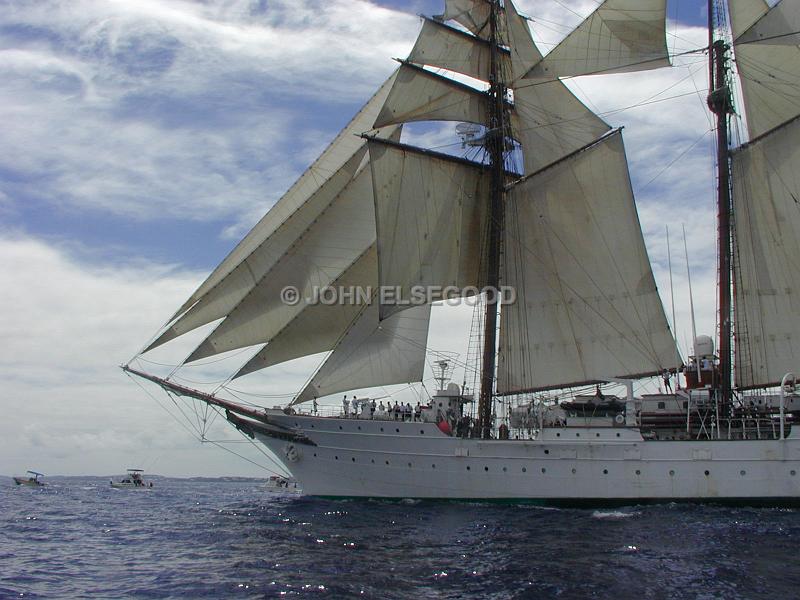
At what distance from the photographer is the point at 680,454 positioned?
27.6m

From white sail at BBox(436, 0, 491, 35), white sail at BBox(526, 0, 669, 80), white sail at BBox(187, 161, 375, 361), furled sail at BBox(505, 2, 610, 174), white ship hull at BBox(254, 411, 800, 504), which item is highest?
white sail at BBox(436, 0, 491, 35)

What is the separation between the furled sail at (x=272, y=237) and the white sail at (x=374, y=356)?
451cm

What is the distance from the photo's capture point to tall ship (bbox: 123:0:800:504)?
28.6 metres

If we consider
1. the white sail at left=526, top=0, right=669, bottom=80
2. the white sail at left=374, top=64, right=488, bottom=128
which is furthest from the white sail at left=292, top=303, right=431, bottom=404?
the white sail at left=526, top=0, right=669, bottom=80

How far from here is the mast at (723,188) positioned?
1224 inches

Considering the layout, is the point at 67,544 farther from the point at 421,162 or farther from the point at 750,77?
the point at 750,77

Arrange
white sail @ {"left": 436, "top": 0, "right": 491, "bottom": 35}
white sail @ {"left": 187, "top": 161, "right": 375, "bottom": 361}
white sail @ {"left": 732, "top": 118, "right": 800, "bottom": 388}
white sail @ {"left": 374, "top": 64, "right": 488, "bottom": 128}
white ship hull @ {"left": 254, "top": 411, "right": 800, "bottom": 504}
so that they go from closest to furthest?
white ship hull @ {"left": 254, "top": 411, "right": 800, "bottom": 504}, white sail @ {"left": 187, "top": 161, "right": 375, "bottom": 361}, white sail @ {"left": 732, "top": 118, "right": 800, "bottom": 388}, white sail @ {"left": 374, "top": 64, "right": 488, "bottom": 128}, white sail @ {"left": 436, "top": 0, "right": 491, "bottom": 35}

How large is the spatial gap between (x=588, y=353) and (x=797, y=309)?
A: 853 centimetres

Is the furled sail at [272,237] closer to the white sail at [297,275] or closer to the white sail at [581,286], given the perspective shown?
the white sail at [297,275]

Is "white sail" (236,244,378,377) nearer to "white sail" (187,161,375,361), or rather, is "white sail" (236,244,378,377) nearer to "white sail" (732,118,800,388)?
"white sail" (187,161,375,361)

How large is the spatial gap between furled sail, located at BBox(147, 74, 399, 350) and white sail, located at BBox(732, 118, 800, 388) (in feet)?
56.1

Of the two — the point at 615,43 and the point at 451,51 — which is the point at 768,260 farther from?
the point at 451,51

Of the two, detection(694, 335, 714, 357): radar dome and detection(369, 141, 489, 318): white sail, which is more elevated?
detection(369, 141, 489, 318): white sail

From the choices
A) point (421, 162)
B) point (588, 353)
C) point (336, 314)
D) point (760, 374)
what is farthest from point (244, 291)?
point (760, 374)
